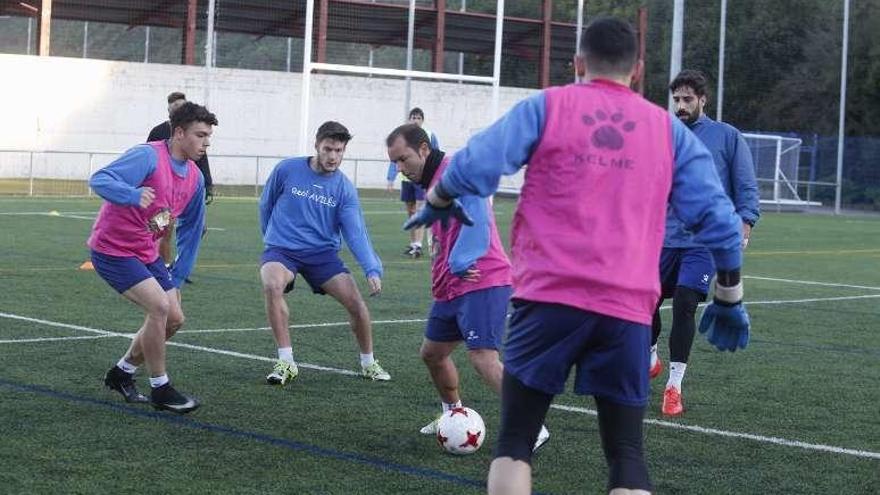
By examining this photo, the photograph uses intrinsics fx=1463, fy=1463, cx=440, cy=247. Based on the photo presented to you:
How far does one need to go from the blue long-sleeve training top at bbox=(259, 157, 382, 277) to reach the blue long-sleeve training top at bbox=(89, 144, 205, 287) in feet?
3.43

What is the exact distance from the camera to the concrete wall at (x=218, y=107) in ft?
133

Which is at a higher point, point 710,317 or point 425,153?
point 425,153

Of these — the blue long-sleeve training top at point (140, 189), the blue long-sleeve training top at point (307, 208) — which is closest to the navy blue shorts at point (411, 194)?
the blue long-sleeve training top at point (307, 208)

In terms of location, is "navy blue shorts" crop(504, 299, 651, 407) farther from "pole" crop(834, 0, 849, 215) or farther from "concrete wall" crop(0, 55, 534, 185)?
"pole" crop(834, 0, 849, 215)

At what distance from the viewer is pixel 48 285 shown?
14945 mm

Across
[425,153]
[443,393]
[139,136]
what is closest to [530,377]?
[425,153]

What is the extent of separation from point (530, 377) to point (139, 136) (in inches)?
1552

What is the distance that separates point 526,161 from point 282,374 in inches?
196

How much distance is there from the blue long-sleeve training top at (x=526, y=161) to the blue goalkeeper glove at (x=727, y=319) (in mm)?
287

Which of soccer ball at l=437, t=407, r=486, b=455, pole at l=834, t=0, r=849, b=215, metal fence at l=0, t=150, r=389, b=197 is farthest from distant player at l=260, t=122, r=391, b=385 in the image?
pole at l=834, t=0, r=849, b=215

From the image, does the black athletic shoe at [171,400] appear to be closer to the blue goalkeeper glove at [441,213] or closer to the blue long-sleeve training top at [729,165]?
the blue long-sleeve training top at [729,165]

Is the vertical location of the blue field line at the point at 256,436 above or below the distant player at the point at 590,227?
below

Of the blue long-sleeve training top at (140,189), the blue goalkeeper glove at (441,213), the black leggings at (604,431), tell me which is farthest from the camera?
the blue long-sleeve training top at (140,189)

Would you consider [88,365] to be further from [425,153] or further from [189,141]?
[425,153]
